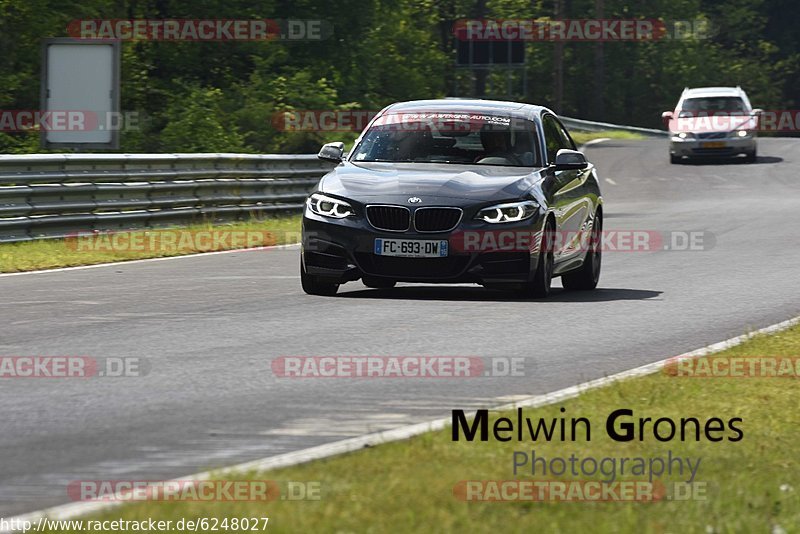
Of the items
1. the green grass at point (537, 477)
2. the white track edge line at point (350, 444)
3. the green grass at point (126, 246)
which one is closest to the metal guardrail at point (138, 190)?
the green grass at point (126, 246)

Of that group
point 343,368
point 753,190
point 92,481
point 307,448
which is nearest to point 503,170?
point 343,368

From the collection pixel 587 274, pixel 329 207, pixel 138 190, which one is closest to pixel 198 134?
pixel 138 190

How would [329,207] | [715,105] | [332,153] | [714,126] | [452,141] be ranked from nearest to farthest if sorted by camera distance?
[329,207] → [452,141] → [332,153] → [714,126] → [715,105]

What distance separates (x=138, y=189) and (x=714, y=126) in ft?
77.1

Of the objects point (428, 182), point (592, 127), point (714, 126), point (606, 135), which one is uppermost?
point (428, 182)

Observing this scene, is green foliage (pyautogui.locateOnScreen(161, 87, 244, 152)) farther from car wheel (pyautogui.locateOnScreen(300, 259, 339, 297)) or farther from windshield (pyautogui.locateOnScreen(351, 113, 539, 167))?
car wheel (pyautogui.locateOnScreen(300, 259, 339, 297))

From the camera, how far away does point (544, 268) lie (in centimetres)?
1384

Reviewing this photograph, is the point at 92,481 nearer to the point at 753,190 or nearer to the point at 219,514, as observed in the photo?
the point at 219,514

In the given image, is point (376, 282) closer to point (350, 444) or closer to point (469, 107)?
point (469, 107)

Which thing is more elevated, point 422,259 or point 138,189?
point 422,259

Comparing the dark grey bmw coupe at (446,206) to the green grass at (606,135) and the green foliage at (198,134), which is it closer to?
the green foliage at (198,134)

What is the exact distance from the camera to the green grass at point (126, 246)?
17.4 metres

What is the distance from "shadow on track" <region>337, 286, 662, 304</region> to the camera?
14.1 meters

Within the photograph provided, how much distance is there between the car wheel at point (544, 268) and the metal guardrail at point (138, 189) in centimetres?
690
